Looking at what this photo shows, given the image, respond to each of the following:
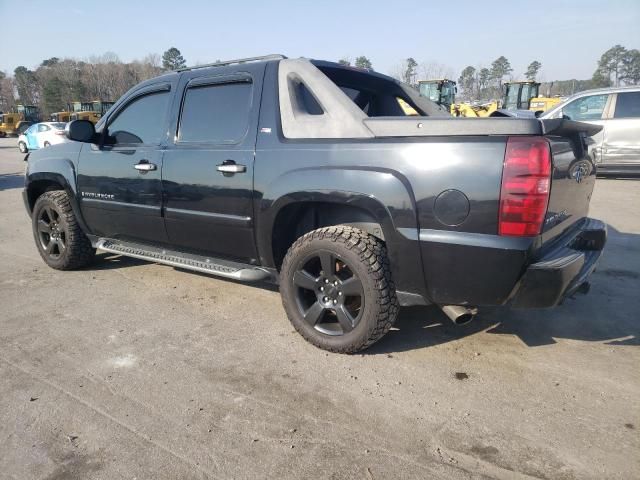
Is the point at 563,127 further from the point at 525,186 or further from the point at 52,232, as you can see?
the point at 52,232

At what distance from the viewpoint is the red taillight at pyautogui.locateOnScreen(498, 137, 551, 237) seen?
7.46 feet

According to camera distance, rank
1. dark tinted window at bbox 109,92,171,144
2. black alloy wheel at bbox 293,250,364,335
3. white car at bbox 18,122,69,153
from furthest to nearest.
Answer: white car at bbox 18,122,69,153 < dark tinted window at bbox 109,92,171,144 < black alloy wheel at bbox 293,250,364,335

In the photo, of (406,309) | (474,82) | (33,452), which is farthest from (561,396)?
(474,82)

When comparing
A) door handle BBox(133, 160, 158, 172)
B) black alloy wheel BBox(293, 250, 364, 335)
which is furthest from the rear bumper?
door handle BBox(133, 160, 158, 172)

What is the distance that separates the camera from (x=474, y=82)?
7619 cm

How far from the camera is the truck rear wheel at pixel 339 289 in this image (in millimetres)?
2781

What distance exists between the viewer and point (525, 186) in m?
2.29

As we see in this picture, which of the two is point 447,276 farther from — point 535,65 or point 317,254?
point 535,65

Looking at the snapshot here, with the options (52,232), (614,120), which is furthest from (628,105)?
(52,232)

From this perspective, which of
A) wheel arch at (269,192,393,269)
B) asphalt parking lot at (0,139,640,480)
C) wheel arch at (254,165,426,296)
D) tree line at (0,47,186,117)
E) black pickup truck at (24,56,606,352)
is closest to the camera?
asphalt parking lot at (0,139,640,480)

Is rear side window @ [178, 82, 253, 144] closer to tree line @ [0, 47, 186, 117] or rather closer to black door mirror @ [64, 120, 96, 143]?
black door mirror @ [64, 120, 96, 143]

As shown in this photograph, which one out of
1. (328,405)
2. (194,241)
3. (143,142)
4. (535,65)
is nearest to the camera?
(328,405)

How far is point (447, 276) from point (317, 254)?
2.72 ft

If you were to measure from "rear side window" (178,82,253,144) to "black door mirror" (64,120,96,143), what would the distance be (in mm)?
1011
